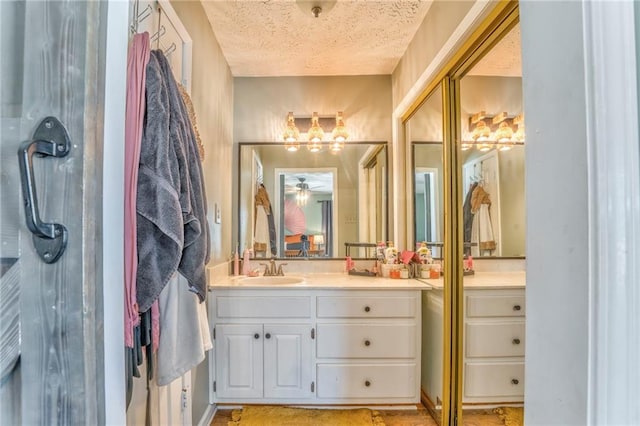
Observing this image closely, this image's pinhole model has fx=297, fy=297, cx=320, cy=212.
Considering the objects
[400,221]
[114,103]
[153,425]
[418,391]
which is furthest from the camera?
[400,221]

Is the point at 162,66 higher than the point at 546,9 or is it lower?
higher

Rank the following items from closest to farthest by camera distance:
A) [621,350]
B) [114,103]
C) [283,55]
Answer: [621,350] → [114,103] → [283,55]

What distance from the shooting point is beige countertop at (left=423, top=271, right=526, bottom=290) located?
117 cm

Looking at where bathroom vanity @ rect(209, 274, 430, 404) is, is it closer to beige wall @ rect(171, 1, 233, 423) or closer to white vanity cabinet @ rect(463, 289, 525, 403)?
beige wall @ rect(171, 1, 233, 423)

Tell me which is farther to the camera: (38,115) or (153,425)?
(153,425)

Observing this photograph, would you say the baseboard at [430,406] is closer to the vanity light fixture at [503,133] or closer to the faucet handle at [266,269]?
the faucet handle at [266,269]

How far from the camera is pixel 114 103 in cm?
48

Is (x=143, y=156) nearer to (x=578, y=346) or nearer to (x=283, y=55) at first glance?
(x=578, y=346)

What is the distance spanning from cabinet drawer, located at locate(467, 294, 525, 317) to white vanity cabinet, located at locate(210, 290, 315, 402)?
977 millimetres

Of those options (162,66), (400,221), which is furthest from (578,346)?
(400,221)

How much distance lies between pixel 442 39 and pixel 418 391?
2.13 m

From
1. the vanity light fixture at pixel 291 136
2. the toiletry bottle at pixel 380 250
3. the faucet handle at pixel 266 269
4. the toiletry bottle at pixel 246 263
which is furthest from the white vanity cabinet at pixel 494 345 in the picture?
the vanity light fixture at pixel 291 136

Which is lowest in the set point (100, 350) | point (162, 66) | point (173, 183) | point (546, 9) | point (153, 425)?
point (153, 425)

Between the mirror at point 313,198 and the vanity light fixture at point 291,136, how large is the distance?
55 mm
